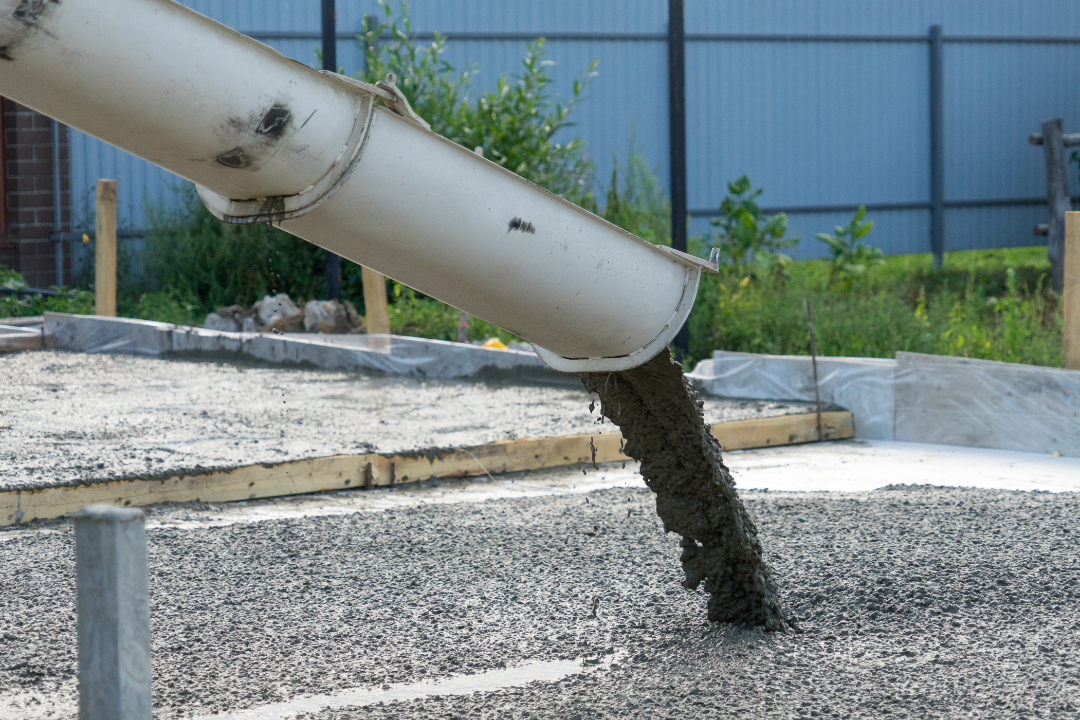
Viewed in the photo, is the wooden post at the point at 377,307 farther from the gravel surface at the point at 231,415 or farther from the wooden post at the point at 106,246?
the wooden post at the point at 106,246

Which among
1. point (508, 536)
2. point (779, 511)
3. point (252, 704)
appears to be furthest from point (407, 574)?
point (779, 511)

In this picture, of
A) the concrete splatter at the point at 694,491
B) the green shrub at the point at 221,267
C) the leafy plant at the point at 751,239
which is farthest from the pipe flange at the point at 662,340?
the green shrub at the point at 221,267

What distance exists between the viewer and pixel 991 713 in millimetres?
2270

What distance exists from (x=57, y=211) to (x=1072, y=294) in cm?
910

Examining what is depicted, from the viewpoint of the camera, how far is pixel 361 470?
4.60 metres

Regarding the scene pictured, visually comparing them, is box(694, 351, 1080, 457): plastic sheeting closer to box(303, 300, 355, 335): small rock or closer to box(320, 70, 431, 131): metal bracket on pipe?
box(303, 300, 355, 335): small rock

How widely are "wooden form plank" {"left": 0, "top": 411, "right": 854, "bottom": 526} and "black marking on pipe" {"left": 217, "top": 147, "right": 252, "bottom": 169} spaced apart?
6.50 feet

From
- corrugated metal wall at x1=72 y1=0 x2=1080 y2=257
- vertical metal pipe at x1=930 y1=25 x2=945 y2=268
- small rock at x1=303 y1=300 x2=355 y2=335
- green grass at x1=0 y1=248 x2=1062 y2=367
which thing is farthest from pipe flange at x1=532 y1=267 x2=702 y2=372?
vertical metal pipe at x1=930 y1=25 x2=945 y2=268

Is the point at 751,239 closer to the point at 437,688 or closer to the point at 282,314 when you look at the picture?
the point at 282,314

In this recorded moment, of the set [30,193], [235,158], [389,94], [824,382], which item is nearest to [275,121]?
[235,158]

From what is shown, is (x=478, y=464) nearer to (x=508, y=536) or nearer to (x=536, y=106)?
(x=508, y=536)

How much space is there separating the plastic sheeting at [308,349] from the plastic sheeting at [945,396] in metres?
1.51

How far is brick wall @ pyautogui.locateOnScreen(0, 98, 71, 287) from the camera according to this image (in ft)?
34.3

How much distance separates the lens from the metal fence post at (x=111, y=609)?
1.44 metres
